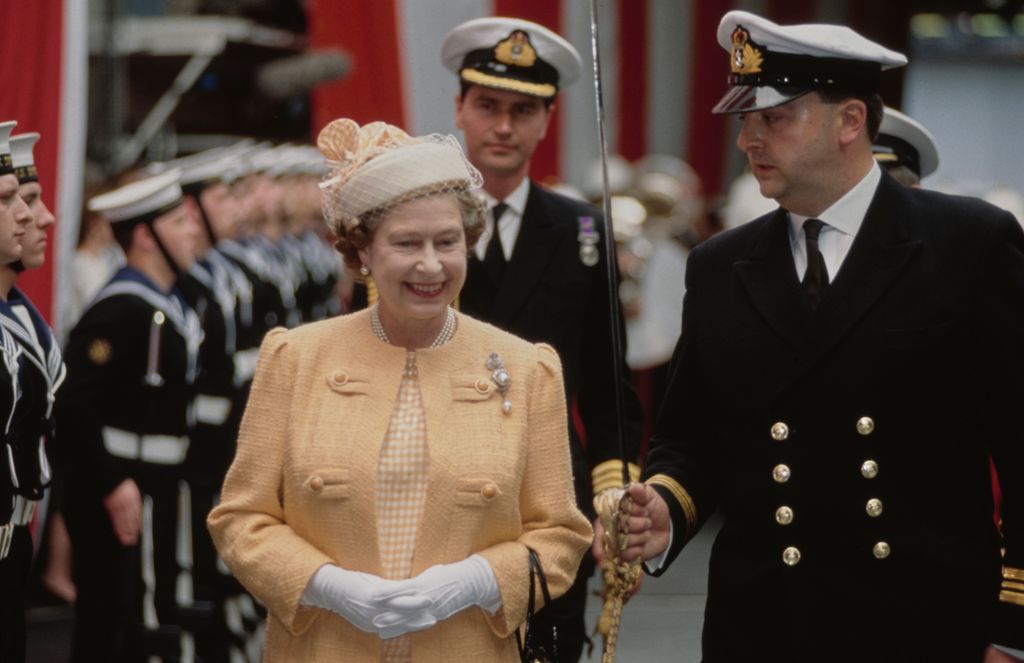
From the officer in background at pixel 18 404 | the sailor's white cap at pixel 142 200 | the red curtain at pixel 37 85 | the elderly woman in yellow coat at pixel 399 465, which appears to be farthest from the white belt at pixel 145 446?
the elderly woman in yellow coat at pixel 399 465

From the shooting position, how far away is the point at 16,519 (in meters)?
4.62

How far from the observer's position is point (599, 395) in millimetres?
4832

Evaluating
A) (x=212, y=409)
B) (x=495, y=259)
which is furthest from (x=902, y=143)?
(x=212, y=409)

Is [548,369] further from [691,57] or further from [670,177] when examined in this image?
[691,57]

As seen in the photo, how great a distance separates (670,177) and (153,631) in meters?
12.9

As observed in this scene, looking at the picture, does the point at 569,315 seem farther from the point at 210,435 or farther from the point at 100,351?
the point at 210,435

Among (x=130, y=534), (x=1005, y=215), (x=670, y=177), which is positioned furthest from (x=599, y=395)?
(x=670, y=177)

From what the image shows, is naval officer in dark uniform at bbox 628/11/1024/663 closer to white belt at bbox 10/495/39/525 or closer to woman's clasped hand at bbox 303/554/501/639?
woman's clasped hand at bbox 303/554/501/639

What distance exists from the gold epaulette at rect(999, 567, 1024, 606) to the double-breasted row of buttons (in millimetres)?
222

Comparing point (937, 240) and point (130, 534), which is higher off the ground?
point (937, 240)

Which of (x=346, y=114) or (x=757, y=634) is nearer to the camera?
(x=757, y=634)

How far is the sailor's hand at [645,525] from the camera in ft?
11.9

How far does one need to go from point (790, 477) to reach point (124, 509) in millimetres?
3548

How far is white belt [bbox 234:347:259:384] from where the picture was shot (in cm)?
747
